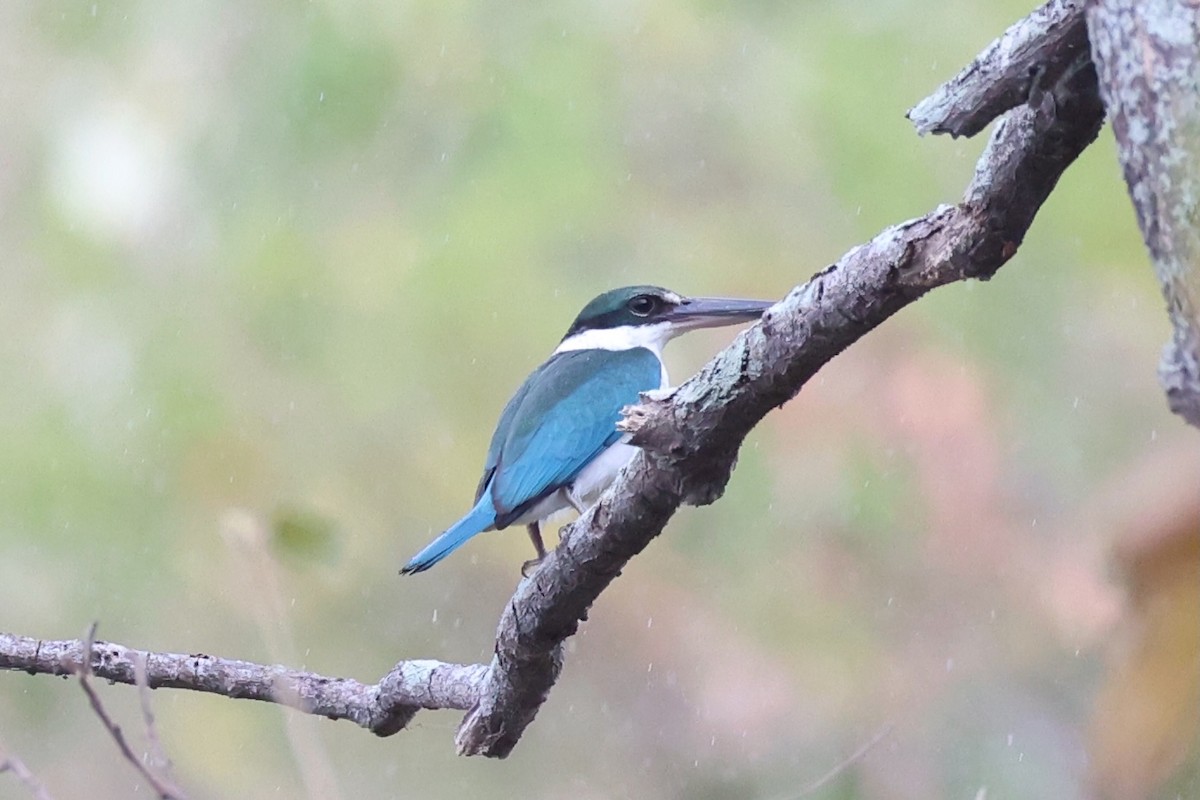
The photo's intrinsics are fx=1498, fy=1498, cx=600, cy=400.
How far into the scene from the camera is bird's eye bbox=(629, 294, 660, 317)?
8.88 feet

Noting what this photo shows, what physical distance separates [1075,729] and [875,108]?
55.8 inches

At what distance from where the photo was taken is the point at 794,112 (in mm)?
3826

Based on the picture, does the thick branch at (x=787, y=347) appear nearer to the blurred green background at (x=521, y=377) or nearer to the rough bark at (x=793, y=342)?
the rough bark at (x=793, y=342)

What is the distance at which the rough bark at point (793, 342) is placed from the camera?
0.93 meters

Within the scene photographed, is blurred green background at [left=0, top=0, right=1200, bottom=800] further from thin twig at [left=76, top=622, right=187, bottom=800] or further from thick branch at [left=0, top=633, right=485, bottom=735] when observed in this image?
thin twig at [left=76, top=622, right=187, bottom=800]

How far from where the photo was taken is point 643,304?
2.71m

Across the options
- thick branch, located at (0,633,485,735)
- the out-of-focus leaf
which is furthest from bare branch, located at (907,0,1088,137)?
thick branch, located at (0,633,485,735)

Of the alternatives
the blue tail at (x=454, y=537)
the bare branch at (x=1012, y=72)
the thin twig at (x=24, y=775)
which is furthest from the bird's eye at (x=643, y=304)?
the thin twig at (x=24, y=775)

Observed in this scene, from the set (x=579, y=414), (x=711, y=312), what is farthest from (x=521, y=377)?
(x=579, y=414)

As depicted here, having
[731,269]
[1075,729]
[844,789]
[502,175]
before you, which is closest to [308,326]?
[502,175]

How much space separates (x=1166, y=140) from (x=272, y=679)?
4.25ft

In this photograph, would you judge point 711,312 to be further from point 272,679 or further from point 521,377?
point 272,679

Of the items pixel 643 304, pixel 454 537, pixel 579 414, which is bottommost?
pixel 454 537

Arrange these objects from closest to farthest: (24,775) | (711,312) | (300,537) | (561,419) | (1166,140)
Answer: (1166,140) → (24,775) → (300,537) → (561,419) → (711,312)
